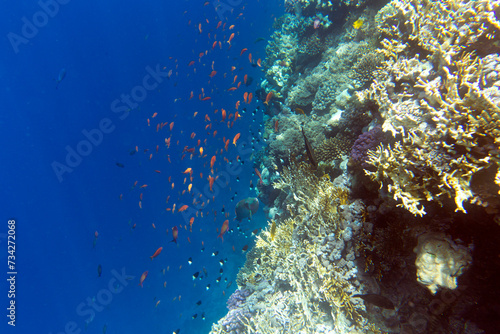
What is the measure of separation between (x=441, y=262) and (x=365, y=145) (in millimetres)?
1842

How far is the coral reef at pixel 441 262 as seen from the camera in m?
2.47

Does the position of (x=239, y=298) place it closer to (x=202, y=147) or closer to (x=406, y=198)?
(x=202, y=147)

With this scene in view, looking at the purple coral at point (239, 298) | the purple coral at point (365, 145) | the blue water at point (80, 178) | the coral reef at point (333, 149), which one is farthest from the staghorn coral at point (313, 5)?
the blue water at point (80, 178)

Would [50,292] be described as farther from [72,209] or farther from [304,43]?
[304,43]

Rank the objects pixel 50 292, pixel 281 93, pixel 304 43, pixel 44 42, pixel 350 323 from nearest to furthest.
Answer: pixel 350 323, pixel 304 43, pixel 281 93, pixel 50 292, pixel 44 42

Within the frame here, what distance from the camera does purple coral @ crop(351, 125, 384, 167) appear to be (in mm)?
3670

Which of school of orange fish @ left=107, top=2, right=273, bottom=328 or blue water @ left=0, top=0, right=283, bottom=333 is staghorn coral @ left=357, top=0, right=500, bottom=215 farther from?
blue water @ left=0, top=0, right=283, bottom=333

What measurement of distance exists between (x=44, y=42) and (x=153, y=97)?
83.9ft

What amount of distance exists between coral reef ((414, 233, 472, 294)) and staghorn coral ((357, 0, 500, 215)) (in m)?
0.41

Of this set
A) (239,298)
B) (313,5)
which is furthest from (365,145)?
(313,5)

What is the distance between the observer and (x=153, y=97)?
61.9m

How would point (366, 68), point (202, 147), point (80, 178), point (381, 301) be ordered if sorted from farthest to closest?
point (80, 178) → point (202, 147) → point (366, 68) → point (381, 301)

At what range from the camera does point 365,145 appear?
3732mm

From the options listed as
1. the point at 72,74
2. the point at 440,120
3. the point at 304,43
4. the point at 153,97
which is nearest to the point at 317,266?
the point at 440,120
